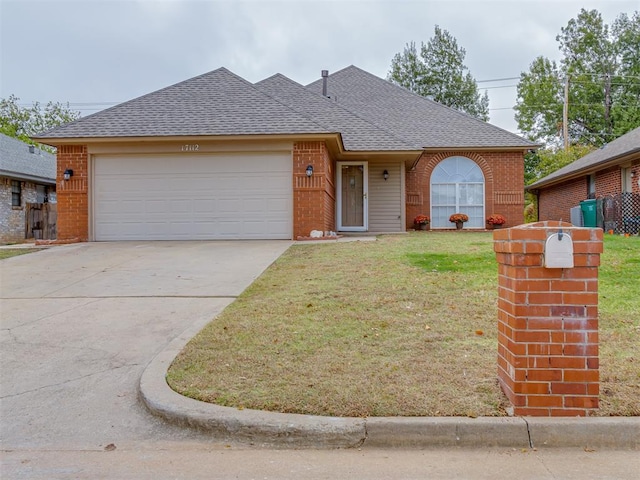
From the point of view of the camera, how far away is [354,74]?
22.2m

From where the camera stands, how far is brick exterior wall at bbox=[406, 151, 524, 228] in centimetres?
1812

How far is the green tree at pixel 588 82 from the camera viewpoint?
121 feet

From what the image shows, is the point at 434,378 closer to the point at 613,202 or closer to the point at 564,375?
the point at 564,375

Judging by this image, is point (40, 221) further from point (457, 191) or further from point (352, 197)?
point (457, 191)

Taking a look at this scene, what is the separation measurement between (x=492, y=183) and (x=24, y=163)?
65.8ft

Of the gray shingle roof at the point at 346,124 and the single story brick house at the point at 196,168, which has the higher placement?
the gray shingle roof at the point at 346,124

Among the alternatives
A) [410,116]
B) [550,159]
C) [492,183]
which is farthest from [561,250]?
[550,159]

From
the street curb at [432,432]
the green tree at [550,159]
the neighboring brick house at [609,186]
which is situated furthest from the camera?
the green tree at [550,159]

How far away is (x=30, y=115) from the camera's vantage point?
40.9 m

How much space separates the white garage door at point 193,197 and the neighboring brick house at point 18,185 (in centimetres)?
963

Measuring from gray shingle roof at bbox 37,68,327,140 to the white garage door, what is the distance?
2.25ft

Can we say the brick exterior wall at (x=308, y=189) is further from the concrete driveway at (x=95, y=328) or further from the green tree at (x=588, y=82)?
the green tree at (x=588, y=82)

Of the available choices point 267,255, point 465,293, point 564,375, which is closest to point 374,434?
point 564,375

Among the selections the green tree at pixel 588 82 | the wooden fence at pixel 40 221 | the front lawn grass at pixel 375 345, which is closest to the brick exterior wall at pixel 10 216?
the wooden fence at pixel 40 221
